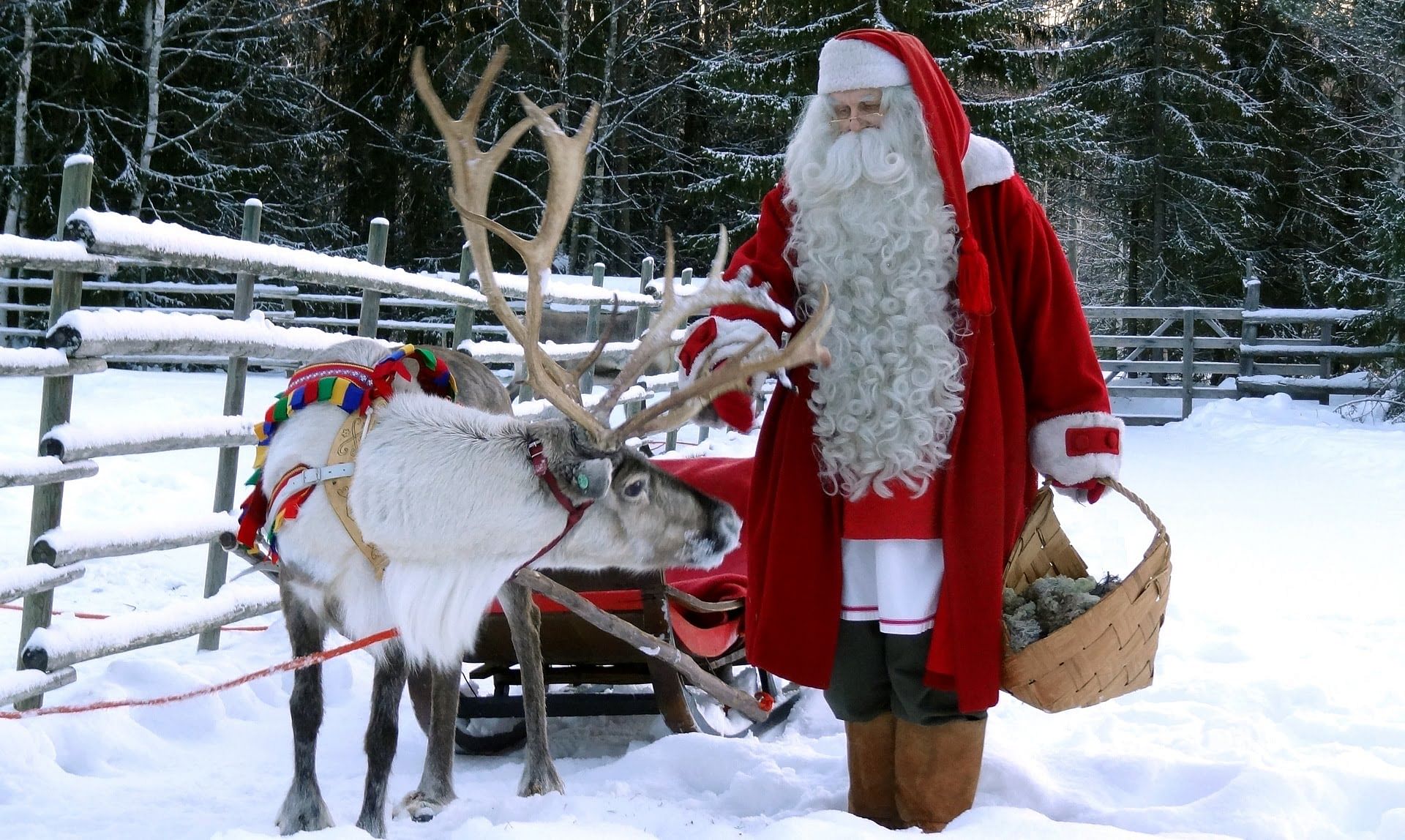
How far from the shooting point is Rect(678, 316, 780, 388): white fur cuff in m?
2.52

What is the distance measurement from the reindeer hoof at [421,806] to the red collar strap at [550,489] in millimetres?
668

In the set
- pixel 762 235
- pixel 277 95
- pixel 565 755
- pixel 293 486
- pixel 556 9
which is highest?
pixel 556 9

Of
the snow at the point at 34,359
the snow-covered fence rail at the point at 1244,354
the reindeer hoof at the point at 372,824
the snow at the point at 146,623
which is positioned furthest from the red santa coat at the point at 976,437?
the snow-covered fence rail at the point at 1244,354

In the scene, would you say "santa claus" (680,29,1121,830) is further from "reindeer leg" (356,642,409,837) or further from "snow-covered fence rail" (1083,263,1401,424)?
"snow-covered fence rail" (1083,263,1401,424)

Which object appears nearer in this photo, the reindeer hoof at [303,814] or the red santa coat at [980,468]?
the red santa coat at [980,468]

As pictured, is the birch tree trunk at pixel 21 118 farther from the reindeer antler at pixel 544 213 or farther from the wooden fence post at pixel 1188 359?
the wooden fence post at pixel 1188 359

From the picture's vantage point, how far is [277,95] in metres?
16.2

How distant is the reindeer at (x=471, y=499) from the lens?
2.43 metres

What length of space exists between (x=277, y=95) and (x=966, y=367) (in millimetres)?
15843

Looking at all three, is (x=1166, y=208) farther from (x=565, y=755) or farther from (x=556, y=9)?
(x=565, y=755)

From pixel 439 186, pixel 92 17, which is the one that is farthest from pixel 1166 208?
pixel 92 17

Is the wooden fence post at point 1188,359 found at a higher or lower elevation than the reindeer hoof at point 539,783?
higher

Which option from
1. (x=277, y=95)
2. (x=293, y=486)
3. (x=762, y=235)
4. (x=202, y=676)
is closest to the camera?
(x=293, y=486)

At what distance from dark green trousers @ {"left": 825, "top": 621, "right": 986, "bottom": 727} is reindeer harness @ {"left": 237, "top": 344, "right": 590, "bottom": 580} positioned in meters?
0.68
